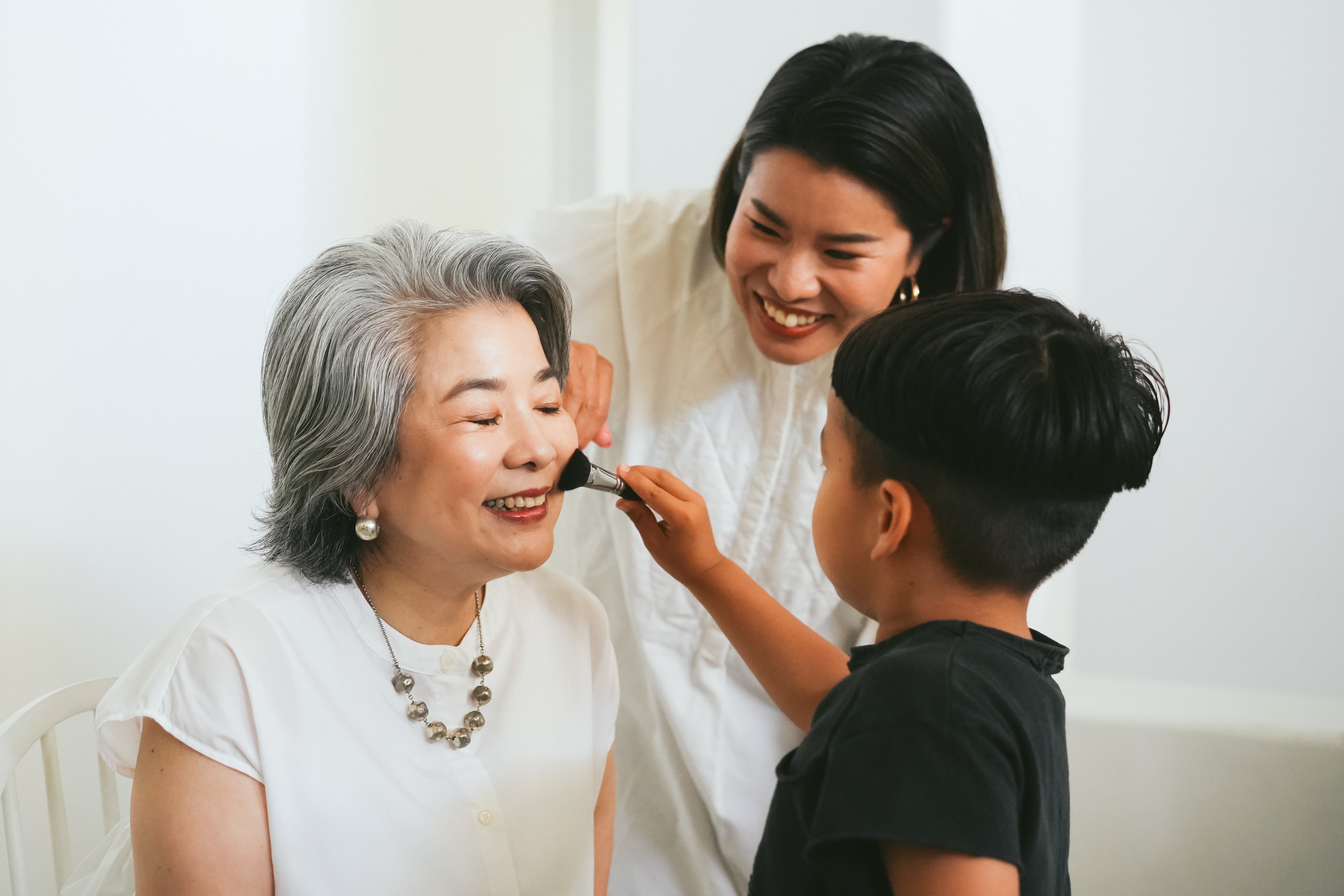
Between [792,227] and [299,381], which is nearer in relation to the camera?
[299,381]

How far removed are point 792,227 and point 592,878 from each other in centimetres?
86

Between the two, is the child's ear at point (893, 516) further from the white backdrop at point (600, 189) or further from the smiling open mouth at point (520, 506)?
the white backdrop at point (600, 189)

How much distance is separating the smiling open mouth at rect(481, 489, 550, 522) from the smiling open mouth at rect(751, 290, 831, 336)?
1.42ft

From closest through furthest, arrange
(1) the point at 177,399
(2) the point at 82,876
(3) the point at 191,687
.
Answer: (3) the point at 191,687, (2) the point at 82,876, (1) the point at 177,399

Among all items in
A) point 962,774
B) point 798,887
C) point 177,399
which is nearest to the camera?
point 962,774

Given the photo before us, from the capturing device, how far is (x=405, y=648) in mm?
1181

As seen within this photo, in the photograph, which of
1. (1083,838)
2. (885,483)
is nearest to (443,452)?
(885,483)

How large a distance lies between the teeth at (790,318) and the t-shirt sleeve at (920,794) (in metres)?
0.70

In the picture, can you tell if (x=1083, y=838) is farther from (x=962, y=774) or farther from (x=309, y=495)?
(x=309, y=495)

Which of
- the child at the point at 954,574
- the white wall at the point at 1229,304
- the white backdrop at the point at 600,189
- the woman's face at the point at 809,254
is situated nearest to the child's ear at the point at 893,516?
the child at the point at 954,574

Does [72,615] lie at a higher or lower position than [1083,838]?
higher

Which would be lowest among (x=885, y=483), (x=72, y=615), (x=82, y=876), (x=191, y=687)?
(x=82, y=876)

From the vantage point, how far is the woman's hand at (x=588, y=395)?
140cm

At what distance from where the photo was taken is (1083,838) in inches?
89.2
